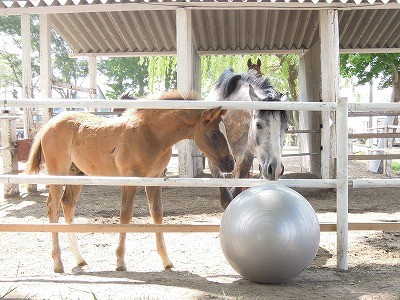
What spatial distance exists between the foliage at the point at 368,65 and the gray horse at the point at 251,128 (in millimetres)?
8022

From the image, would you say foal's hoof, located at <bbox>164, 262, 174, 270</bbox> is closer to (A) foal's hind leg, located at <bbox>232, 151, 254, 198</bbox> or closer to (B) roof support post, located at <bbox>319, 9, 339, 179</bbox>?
(A) foal's hind leg, located at <bbox>232, 151, 254, 198</bbox>

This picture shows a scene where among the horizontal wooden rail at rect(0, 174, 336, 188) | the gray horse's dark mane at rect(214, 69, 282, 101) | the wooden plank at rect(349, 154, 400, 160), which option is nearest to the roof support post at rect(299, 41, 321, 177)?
the wooden plank at rect(349, 154, 400, 160)

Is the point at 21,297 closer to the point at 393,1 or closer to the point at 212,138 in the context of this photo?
the point at 212,138

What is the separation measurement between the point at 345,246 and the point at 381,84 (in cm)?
1241

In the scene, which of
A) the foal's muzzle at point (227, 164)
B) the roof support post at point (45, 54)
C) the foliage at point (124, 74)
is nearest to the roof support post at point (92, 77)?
the roof support post at point (45, 54)

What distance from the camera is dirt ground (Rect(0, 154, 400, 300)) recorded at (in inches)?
119

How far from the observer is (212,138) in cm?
393

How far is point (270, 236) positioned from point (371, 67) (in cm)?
1152

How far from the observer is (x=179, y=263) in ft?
14.7

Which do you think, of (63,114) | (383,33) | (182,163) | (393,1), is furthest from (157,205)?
(383,33)

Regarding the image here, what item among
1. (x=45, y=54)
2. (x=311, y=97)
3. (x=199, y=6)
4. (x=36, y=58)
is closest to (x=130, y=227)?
(x=199, y=6)

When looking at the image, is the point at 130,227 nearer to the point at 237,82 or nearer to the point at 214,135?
the point at 214,135

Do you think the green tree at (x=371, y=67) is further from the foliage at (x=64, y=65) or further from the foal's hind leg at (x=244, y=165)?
the foliage at (x=64, y=65)

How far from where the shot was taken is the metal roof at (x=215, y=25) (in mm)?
7809
